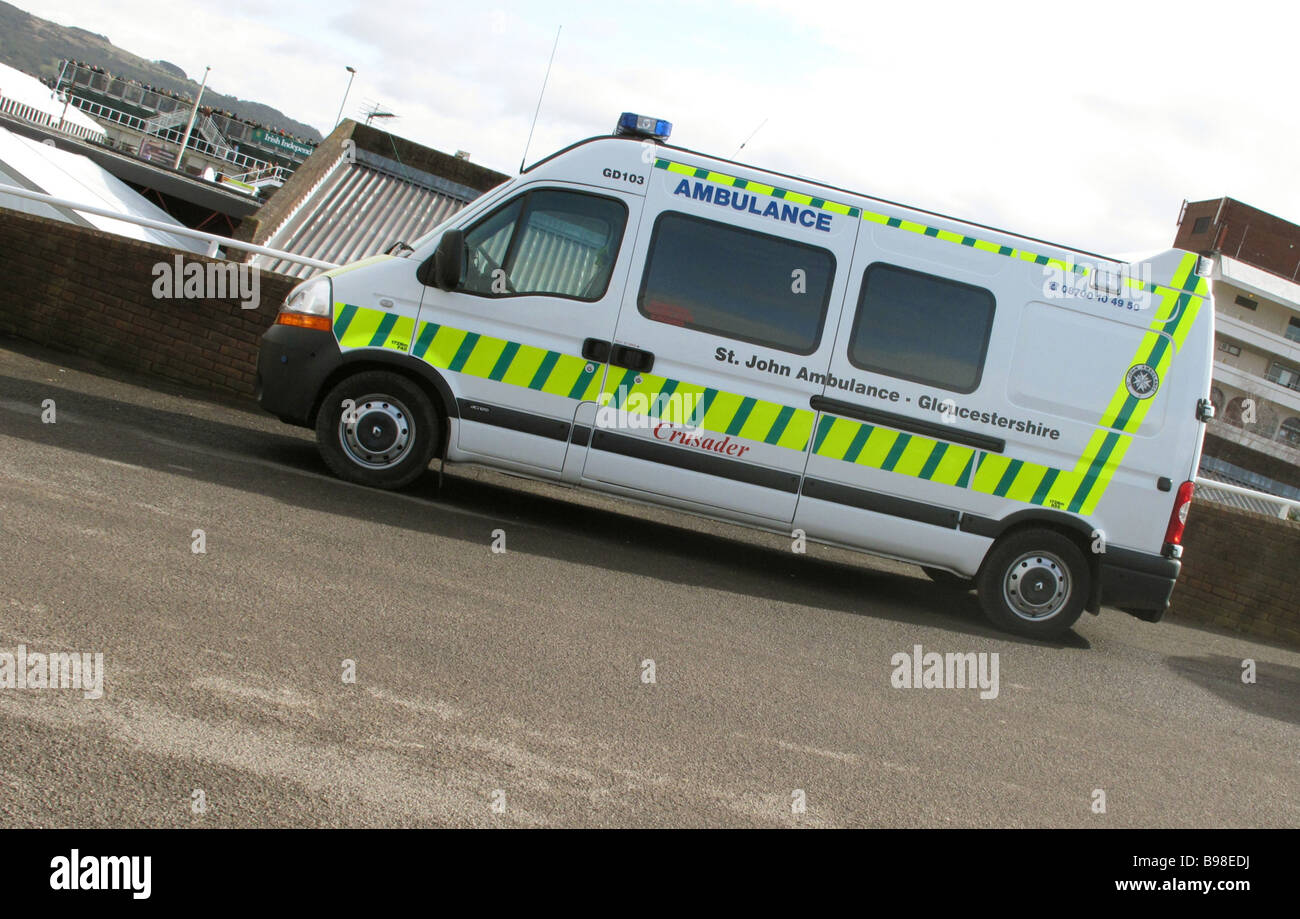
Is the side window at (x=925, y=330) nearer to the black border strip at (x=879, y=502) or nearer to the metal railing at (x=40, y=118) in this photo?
the black border strip at (x=879, y=502)

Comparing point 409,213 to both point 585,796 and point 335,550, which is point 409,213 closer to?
point 335,550

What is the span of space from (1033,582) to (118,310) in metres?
8.11

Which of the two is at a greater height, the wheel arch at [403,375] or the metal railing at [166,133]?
the metal railing at [166,133]

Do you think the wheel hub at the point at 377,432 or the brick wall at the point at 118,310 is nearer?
the wheel hub at the point at 377,432

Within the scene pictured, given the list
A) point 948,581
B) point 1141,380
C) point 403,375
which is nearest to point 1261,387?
point 948,581

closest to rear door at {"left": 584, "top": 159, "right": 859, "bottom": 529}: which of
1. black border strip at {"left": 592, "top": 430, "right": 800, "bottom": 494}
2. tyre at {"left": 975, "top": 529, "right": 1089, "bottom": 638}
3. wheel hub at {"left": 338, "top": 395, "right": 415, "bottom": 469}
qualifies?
black border strip at {"left": 592, "top": 430, "right": 800, "bottom": 494}

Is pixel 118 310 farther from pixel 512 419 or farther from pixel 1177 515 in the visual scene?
pixel 1177 515

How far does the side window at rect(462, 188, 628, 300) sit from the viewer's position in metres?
7.76

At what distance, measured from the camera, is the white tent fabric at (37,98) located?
6856 cm

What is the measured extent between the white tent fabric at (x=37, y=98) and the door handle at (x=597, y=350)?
70174mm

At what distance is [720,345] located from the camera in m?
→ 7.72

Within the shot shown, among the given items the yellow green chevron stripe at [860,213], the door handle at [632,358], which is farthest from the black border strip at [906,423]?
the yellow green chevron stripe at [860,213]
